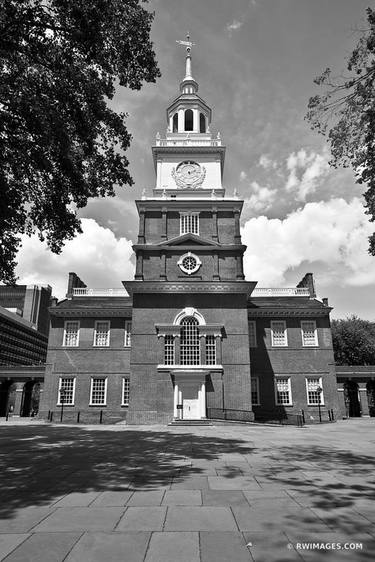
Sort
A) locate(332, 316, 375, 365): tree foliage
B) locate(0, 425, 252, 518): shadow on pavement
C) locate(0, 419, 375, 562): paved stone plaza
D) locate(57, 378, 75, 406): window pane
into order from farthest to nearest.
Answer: locate(332, 316, 375, 365): tree foliage
locate(57, 378, 75, 406): window pane
locate(0, 425, 252, 518): shadow on pavement
locate(0, 419, 375, 562): paved stone plaza

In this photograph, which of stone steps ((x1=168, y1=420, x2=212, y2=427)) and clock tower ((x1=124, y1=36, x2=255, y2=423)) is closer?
stone steps ((x1=168, y1=420, x2=212, y2=427))

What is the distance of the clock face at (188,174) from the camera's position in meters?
32.8

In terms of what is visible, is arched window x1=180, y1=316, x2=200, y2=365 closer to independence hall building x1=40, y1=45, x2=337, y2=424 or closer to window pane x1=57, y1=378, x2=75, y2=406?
independence hall building x1=40, y1=45, x2=337, y2=424

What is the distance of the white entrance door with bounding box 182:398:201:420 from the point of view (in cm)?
2613

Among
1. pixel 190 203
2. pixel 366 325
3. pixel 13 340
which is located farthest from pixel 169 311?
pixel 13 340

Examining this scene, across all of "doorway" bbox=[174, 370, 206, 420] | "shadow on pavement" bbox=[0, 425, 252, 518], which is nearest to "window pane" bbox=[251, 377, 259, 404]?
"doorway" bbox=[174, 370, 206, 420]

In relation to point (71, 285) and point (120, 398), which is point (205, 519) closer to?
point (120, 398)

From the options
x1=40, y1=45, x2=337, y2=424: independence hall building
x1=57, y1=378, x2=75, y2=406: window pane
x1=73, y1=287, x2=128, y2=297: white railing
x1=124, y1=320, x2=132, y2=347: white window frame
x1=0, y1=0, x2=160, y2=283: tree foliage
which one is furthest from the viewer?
x1=73, y1=287, x2=128, y2=297: white railing

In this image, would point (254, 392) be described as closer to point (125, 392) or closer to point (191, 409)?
point (191, 409)

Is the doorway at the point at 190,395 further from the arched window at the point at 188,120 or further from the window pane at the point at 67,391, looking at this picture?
the arched window at the point at 188,120

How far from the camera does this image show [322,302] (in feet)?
112

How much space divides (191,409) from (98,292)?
1476cm

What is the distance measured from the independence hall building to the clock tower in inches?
2.8

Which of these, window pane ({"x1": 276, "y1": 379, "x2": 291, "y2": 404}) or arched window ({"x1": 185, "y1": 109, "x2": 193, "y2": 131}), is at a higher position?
arched window ({"x1": 185, "y1": 109, "x2": 193, "y2": 131})
